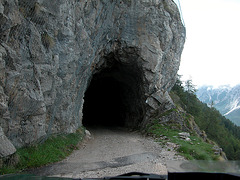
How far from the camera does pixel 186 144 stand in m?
11.2

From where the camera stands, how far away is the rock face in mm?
7634

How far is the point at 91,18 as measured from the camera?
42.5ft

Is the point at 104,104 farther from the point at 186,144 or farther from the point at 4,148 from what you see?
the point at 4,148

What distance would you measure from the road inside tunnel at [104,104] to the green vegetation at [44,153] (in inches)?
540

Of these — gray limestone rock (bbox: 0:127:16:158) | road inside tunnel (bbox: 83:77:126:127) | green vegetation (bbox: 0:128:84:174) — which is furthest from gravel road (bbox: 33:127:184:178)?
road inside tunnel (bbox: 83:77:126:127)

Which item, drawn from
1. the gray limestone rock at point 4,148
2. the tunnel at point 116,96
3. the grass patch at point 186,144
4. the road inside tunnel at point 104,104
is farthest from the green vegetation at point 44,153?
the road inside tunnel at point 104,104

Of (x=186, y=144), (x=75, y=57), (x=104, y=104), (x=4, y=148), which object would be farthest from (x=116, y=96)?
(x=4, y=148)

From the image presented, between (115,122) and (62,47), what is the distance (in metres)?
17.7

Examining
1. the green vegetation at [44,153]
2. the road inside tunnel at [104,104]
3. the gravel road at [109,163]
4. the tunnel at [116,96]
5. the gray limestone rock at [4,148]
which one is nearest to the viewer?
the gray limestone rock at [4,148]

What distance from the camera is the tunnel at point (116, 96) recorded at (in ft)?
65.8

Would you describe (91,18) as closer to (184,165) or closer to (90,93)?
(184,165)

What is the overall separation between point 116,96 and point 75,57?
607 inches

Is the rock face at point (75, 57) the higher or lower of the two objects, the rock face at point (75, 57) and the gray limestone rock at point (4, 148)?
the higher

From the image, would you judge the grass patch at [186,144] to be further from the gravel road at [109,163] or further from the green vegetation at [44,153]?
the green vegetation at [44,153]
